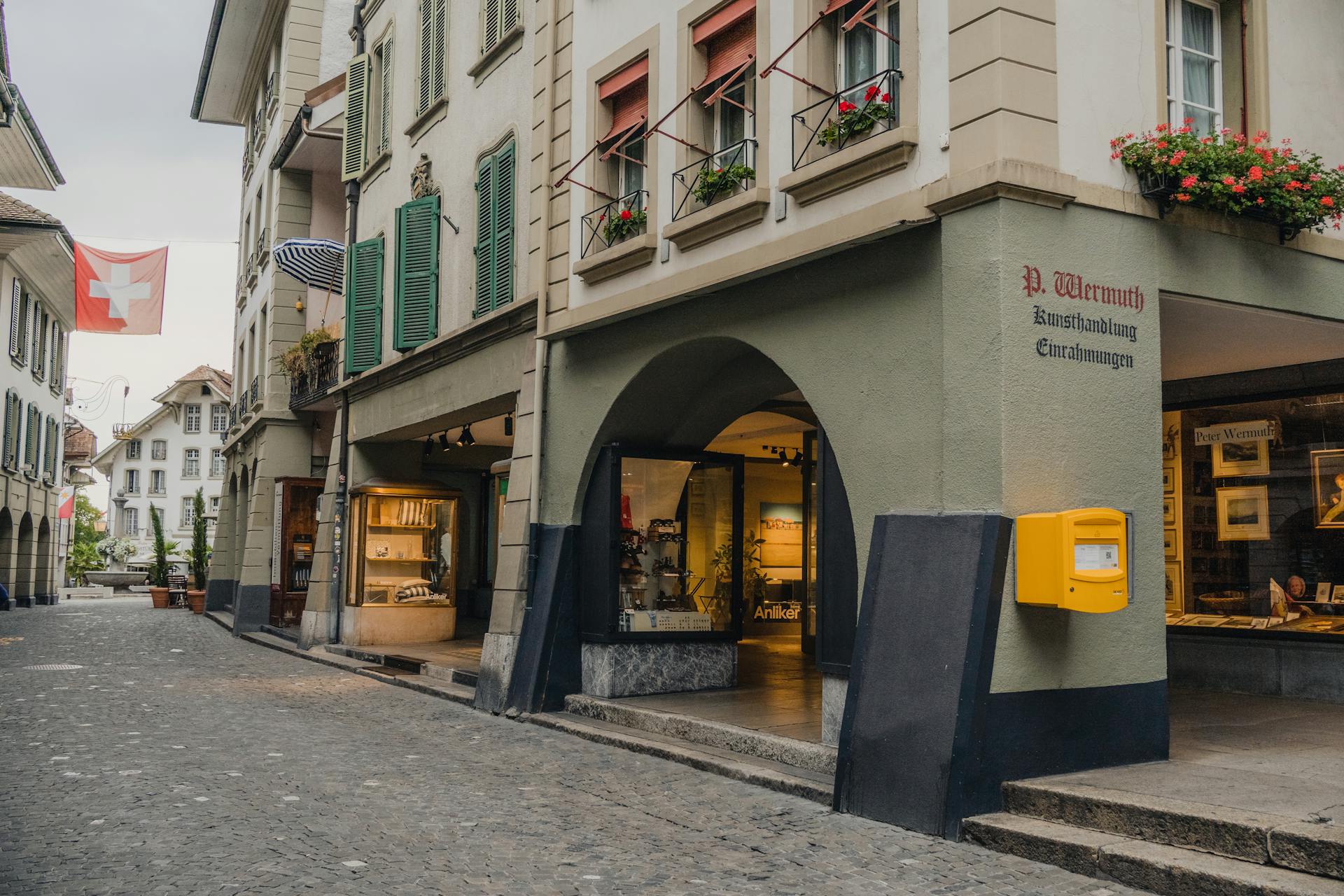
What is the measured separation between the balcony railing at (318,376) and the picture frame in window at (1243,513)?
557 inches

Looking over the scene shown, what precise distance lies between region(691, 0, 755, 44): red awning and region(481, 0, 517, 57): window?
14.2ft

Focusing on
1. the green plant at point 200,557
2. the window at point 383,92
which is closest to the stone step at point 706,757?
the window at point 383,92

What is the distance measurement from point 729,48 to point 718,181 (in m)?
1.25

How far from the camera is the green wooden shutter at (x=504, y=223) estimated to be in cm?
1371

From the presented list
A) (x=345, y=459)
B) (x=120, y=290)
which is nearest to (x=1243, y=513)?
(x=345, y=459)

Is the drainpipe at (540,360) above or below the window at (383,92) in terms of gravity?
below

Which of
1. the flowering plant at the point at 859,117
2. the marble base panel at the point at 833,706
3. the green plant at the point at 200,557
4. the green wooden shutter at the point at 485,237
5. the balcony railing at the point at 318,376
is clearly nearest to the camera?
the flowering plant at the point at 859,117

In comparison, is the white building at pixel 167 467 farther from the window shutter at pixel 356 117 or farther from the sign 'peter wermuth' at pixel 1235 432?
the sign 'peter wermuth' at pixel 1235 432

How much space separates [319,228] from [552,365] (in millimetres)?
14901

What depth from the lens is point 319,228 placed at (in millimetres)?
25594

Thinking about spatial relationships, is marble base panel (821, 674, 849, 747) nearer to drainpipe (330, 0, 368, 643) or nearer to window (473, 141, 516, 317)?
window (473, 141, 516, 317)

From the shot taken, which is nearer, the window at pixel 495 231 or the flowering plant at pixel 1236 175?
the flowering plant at pixel 1236 175

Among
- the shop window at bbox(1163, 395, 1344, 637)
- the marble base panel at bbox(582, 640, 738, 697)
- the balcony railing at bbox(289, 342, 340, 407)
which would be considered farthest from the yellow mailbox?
the balcony railing at bbox(289, 342, 340, 407)

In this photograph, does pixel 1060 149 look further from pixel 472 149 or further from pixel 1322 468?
pixel 472 149
